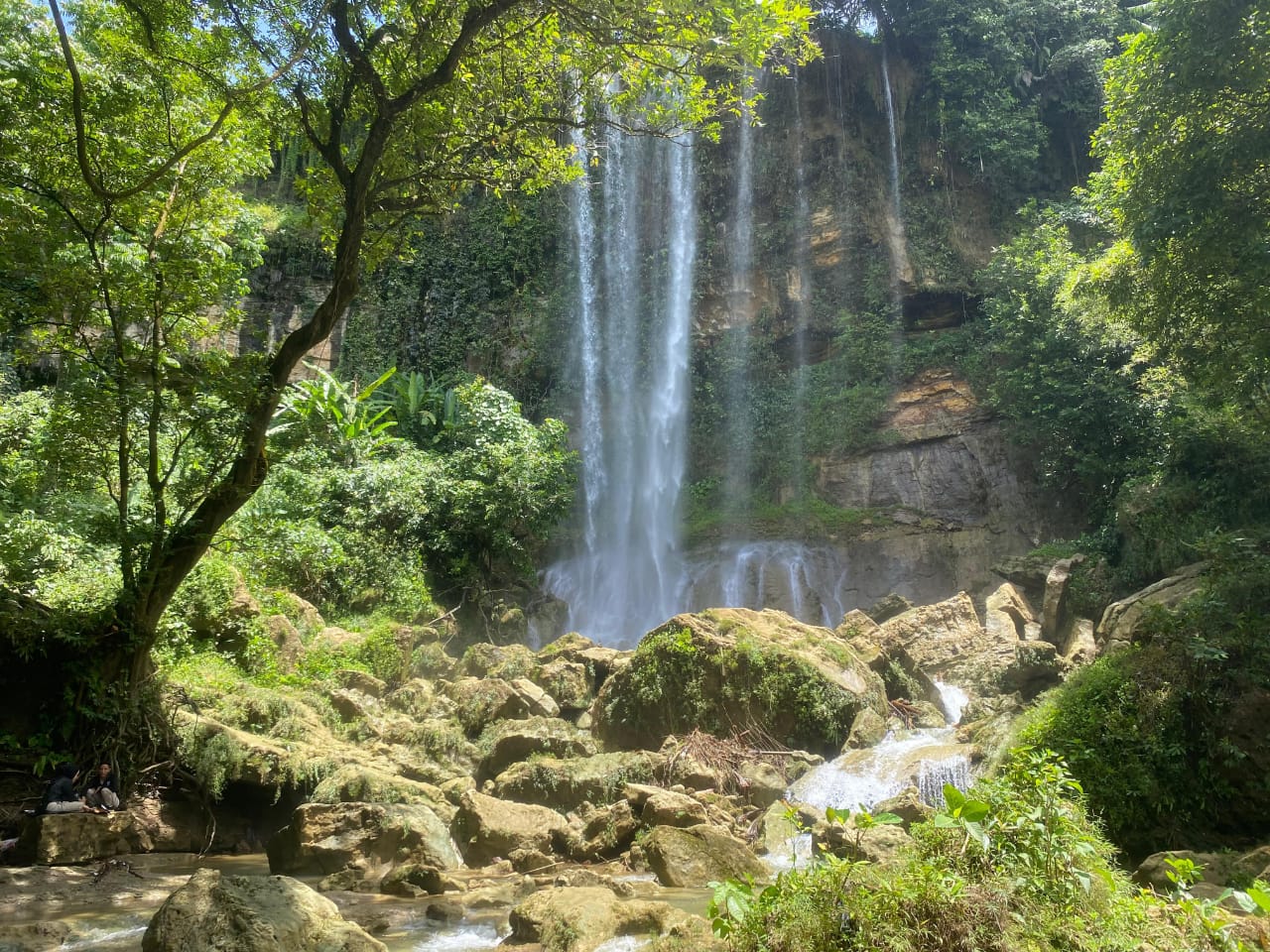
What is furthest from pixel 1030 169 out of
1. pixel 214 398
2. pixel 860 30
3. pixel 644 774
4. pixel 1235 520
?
pixel 214 398

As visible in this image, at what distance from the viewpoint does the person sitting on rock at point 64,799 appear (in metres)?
7.02

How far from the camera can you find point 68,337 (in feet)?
24.7

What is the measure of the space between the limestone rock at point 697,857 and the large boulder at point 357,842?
194 cm

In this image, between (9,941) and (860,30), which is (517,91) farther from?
(860,30)

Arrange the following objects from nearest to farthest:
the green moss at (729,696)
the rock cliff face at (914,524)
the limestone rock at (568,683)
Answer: the green moss at (729,696) < the limestone rock at (568,683) < the rock cliff face at (914,524)

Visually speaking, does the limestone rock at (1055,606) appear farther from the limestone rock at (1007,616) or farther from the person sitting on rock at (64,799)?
the person sitting on rock at (64,799)

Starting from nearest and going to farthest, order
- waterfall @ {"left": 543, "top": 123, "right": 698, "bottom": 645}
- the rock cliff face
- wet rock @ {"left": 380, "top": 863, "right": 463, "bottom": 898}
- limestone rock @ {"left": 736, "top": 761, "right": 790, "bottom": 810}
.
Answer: wet rock @ {"left": 380, "top": 863, "right": 463, "bottom": 898} < limestone rock @ {"left": 736, "top": 761, "right": 790, "bottom": 810} < the rock cliff face < waterfall @ {"left": 543, "top": 123, "right": 698, "bottom": 645}

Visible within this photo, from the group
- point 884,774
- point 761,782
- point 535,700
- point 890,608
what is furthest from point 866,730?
point 890,608

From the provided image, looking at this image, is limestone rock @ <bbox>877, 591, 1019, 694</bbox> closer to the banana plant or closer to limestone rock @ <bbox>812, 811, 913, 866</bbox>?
limestone rock @ <bbox>812, 811, 913, 866</bbox>

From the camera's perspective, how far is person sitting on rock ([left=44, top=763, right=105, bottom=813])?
702cm

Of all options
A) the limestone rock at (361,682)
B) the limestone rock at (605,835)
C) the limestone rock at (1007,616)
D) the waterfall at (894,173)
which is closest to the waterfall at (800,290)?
the waterfall at (894,173)

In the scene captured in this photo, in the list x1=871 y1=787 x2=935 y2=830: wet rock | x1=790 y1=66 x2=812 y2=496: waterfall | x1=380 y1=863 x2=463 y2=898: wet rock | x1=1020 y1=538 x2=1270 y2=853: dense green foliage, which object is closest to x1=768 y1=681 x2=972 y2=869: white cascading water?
x1=871 y1=787 x2=935 y2=830: wet rock

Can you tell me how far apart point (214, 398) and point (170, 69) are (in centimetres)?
315

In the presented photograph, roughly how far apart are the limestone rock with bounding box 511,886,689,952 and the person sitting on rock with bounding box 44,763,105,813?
14.7ft
